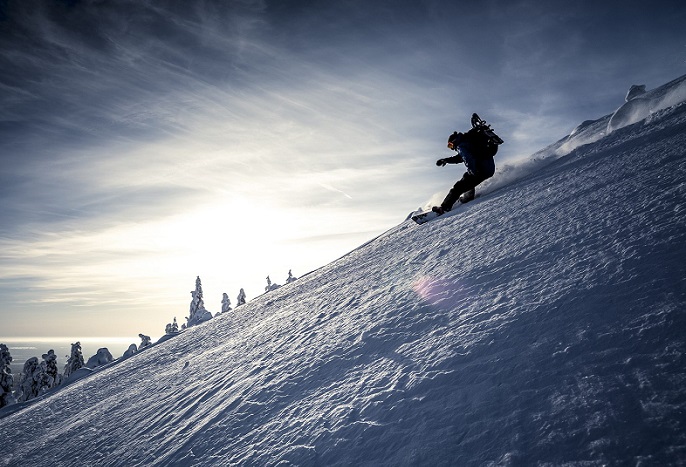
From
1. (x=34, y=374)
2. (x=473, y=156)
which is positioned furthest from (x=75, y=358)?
(x=473, y=156)

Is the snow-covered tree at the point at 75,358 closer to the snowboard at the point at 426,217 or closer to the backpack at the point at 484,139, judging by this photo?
the snowboard at the point at 426,217

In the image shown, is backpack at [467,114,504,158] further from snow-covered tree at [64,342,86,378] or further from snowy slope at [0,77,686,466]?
snow-covered tree at [64,342,86,378]

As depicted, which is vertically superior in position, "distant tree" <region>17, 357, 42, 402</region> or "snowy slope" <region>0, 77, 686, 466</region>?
"distant tree" <region>17, 357, 42, 402</region>

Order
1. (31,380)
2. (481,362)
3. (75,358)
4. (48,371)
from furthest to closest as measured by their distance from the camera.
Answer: (75,358) → (48,371) → (31,380) → (481,362)

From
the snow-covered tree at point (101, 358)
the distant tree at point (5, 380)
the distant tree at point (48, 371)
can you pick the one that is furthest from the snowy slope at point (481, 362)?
the distant tree at point (48, 371)

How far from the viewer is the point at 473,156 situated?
8766 mm

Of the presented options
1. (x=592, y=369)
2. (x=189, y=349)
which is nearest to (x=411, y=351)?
(x=592, y=369)

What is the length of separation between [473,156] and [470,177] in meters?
0.57

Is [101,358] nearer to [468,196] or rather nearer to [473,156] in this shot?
[468,196]

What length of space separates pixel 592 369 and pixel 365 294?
346cm

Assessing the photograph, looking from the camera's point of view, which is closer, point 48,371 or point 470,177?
point 470,177

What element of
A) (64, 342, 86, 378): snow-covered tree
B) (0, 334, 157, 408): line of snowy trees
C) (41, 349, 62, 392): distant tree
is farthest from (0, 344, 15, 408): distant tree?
(64, 342, 86, 378): snow-covered tree

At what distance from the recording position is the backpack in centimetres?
869

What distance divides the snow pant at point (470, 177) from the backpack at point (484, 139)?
20 cm
